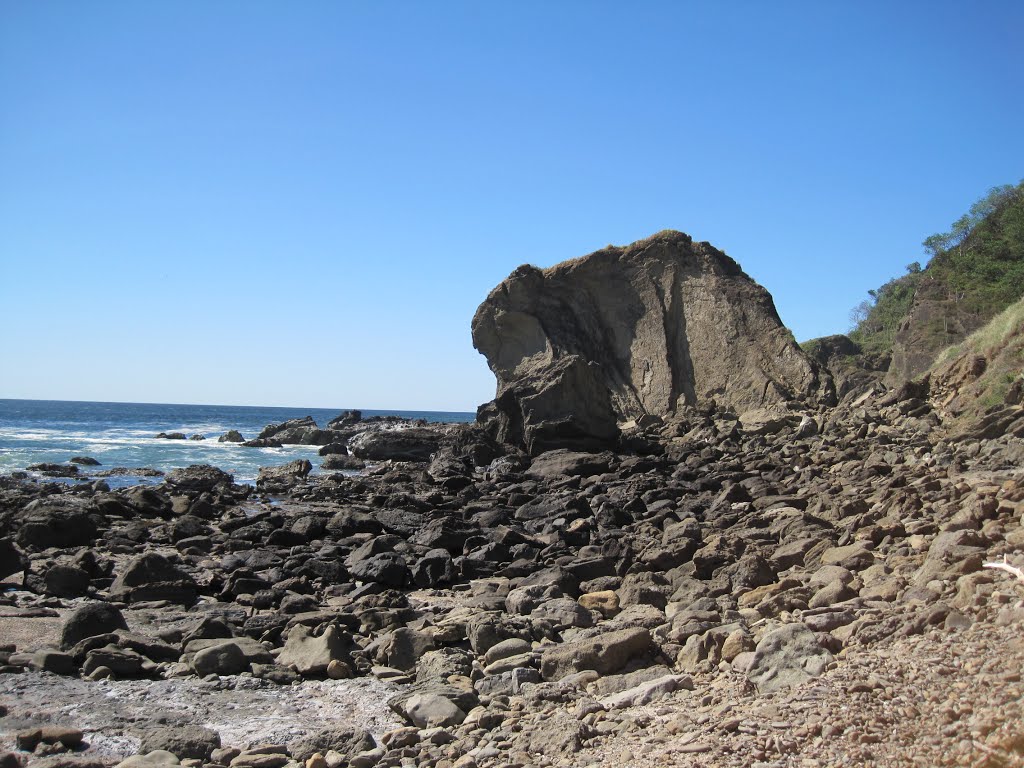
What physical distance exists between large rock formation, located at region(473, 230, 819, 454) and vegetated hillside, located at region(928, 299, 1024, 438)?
31.3 ft

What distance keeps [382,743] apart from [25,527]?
10.4m

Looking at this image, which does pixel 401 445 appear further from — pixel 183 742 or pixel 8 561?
pixel 183 742

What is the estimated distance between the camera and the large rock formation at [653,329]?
1313 inches

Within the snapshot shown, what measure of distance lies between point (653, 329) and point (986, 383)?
61.0ft

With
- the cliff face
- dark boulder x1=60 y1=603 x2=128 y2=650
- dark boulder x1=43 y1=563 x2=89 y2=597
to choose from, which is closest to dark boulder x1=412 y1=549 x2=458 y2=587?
dark boulder x1=60 y1=603 x2=128 y2=650

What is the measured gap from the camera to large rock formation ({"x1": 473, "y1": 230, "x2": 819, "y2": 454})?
33344 millimetres

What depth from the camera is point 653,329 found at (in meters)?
36.7

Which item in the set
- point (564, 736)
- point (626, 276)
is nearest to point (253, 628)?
point (564, 736)

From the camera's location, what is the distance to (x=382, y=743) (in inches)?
230

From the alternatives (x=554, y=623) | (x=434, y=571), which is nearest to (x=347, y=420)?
(x=434, y=571)

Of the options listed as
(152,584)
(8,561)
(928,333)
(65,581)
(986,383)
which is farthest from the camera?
(928,333)

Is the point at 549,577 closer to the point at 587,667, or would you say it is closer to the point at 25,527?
the point at 587,667

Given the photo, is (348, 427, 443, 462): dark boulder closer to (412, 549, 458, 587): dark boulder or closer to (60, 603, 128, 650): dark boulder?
(412, 549, 458, 587): dark boulder

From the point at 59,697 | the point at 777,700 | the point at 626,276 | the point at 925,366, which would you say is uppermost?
the point at 626,276
